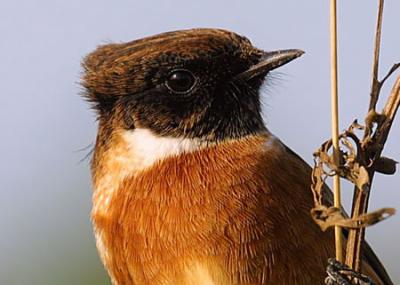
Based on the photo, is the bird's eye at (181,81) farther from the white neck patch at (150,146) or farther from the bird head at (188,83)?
the white neck patch at (150,146)

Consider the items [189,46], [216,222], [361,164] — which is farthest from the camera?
[189,46]

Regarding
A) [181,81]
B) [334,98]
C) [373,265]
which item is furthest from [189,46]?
[334,98]

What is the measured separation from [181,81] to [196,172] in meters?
0.56

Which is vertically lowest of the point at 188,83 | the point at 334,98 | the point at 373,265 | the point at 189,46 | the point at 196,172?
the point at 373,265

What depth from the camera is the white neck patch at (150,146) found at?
4.58 meters

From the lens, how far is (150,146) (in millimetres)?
4645

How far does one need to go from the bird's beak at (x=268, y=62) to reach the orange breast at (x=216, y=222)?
0.40 meters

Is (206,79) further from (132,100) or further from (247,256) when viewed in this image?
(247,256)

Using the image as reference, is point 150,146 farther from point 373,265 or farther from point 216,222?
point 373,265

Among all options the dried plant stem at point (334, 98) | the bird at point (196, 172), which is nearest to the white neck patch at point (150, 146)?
the bird at point (196, 172)

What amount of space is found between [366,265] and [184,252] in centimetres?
109

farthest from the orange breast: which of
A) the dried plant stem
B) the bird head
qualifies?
the dried plant stem

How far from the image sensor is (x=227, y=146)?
180 inches

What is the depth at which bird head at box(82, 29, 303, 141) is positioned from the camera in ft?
15.0
